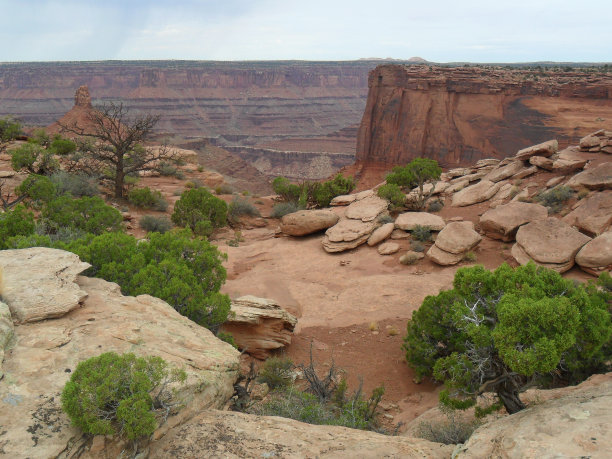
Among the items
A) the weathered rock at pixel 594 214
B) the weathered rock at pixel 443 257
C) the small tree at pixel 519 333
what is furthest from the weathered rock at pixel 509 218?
the small tree at pixel 519 333

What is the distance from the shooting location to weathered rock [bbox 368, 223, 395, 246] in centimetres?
1694

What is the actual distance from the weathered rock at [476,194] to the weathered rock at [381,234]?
403cm

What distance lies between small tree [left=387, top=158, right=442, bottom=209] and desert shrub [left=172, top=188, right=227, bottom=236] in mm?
8799

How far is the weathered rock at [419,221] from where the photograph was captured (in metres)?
16.6

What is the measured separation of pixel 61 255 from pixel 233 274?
30.4ft

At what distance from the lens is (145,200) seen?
23.6m

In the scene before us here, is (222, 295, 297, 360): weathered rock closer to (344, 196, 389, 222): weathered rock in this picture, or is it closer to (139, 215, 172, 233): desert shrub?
(344, 196, 389, 222): weathered rock

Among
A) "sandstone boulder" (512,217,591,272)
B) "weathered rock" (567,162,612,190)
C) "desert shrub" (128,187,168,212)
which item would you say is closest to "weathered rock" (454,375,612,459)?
"sandstone boulder" (512,217,591,272)

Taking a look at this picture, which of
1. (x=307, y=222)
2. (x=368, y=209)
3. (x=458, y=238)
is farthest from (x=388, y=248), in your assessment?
(x=307, y=222)

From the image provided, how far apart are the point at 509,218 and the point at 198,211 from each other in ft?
44.7

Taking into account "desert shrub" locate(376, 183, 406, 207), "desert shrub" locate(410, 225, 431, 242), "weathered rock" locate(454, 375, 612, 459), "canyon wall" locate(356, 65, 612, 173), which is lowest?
"desert shrub" locate(410, 225, 431, 242)

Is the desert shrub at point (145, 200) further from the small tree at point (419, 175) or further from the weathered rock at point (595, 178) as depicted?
the weathered rock at point (595, 178)

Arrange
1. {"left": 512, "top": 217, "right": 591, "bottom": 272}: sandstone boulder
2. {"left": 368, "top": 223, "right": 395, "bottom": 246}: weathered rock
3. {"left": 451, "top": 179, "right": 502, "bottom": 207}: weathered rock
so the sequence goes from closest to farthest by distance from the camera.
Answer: {"left": 512, "top": 217, "right": 591, "bottom": 272}: sandstone boulder
{"left": 368, "top": 223, "right": 395, "bottom": 246}: weathered rock
{"left": 451, "top": 179, "right": 502, "bottom": 207}: weathered rock

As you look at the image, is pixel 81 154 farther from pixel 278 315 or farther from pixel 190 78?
pixel 190 78
